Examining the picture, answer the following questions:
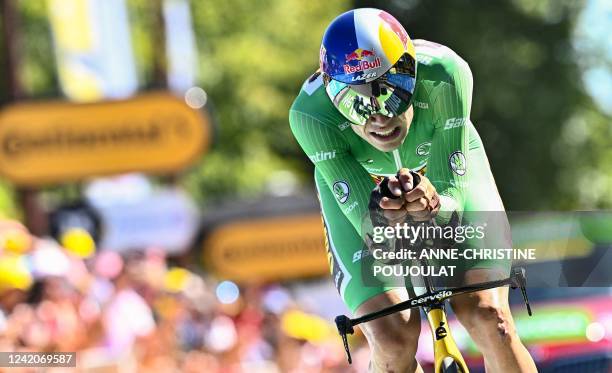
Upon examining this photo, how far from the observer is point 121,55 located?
16.0 meters

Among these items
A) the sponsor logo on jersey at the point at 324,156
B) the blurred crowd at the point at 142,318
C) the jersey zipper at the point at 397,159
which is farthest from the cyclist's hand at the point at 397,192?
the blurred crowd at the point at 142,318

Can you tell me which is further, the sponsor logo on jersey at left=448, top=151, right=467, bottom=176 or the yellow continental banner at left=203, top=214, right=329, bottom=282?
the yellow continental banner at left=203, top=214, right=329, bottom=282

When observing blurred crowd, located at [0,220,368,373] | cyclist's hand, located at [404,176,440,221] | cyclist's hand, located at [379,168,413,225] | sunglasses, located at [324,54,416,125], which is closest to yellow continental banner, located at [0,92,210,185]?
blurred crowd, located at [0,220,368,373]

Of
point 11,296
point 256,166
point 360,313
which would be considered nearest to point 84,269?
point 11,296

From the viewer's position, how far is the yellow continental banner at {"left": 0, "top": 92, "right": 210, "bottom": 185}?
15.3m

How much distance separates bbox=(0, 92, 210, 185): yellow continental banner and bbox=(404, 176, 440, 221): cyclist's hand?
1006cm

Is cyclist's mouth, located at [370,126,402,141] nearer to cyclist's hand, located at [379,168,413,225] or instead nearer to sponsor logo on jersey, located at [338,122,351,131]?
sponsor logo on jersey, located at [338,122,351,131]

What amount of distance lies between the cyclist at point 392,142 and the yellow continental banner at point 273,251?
8.74m

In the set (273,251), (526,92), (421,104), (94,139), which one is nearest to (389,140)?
(421,104)

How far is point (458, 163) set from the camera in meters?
5.71

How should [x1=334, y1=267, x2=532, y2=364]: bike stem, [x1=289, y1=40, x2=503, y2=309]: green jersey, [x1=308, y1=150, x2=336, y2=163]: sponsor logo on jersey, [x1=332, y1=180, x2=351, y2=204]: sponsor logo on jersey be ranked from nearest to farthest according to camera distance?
[x1=334, y1=267, x2=532, y2=364]: bike stem → [x1=289, y1=40, x2=503, y2=309]: green jersey → [x1=332, y1=180, x2=351, y2=204]: sponsor logo on jersey → [x1=308, y1=150, x2=336, y2=163]: sponsor logo on jersey

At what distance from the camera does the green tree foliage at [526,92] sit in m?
26.2

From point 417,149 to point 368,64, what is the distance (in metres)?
0.78

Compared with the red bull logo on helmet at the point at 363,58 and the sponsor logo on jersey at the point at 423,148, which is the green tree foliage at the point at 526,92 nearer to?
the sponsor logo on jersey at the point at 423,148
